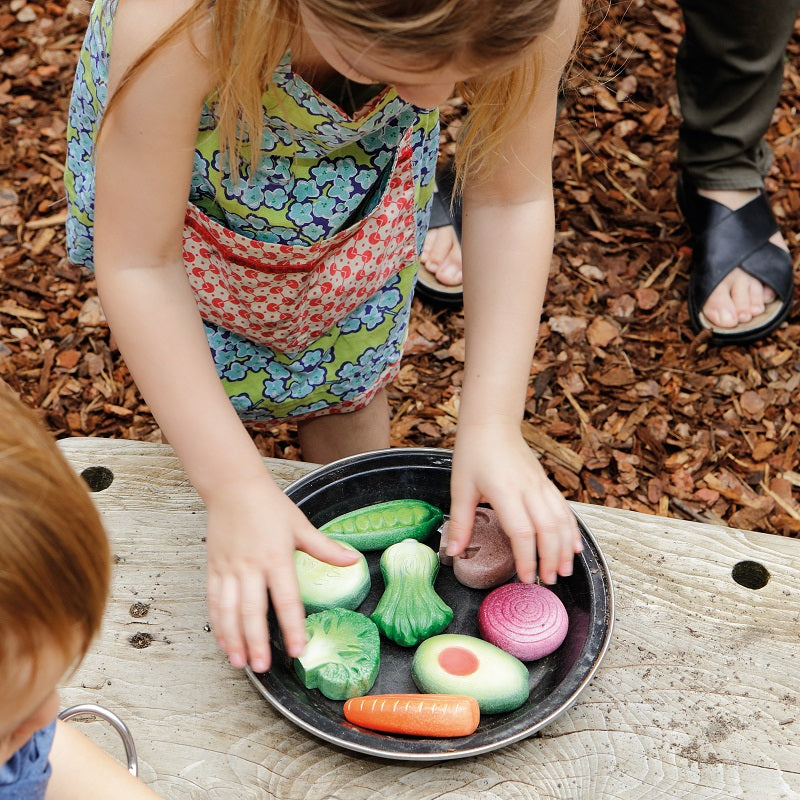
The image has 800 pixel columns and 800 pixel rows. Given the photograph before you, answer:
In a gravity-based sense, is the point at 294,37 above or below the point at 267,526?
above

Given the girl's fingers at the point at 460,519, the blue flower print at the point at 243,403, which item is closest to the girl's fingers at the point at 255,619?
the girl's fingers at the point at 460,519

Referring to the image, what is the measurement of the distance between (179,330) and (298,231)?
25cm

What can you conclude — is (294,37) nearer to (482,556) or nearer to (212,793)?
(482,556)

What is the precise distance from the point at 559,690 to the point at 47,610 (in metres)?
0.53

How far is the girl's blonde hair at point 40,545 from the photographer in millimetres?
595

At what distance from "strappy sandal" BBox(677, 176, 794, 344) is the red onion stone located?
1.13 metres

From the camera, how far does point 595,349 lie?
204 centimetres

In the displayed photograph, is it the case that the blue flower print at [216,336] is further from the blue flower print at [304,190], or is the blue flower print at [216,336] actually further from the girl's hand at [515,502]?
the girl's hand at [515,502]

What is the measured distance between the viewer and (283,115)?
104cm

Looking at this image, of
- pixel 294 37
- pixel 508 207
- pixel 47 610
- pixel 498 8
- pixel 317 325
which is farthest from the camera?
pixel 317 325

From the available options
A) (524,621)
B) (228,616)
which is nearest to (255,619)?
(228,616)

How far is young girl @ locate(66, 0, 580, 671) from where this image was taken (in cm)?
88

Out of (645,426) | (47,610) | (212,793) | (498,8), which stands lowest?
(645,426)

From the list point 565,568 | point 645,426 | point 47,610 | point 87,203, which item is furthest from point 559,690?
point 645,426
